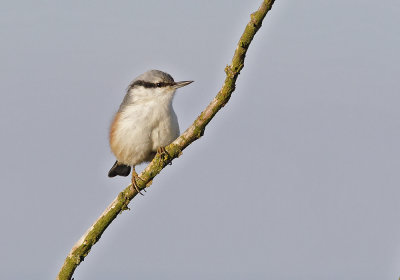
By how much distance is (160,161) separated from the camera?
18.2 feet

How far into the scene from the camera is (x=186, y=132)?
5.14 m

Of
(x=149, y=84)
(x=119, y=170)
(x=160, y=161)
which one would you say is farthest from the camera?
(x=119, y=170)

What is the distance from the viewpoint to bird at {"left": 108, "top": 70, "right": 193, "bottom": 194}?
700 cm

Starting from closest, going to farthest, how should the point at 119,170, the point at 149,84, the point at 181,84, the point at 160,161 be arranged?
the point at 160,161 → the point at 181,84 → the point at 149,84 → the point at 119,170

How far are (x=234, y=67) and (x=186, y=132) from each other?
81cm

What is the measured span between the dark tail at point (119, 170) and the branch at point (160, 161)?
221 cm

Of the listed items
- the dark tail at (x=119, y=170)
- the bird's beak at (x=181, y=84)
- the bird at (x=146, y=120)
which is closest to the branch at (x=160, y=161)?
the bird at (x=146, y=120)

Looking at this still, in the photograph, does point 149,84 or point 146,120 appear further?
point 149,84

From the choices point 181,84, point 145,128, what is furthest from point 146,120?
point 181,84

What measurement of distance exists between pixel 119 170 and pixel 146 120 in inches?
50.4

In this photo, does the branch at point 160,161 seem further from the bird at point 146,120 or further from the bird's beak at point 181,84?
the bird's beak at point 181,84

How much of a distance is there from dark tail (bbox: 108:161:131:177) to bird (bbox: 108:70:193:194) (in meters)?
0.57

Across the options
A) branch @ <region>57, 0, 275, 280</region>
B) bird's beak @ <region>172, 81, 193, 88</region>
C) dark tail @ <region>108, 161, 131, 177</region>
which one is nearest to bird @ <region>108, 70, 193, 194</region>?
bird's beak @ <region>172, 81, 193, 88</region>

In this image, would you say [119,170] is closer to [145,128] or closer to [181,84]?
[145,128]
